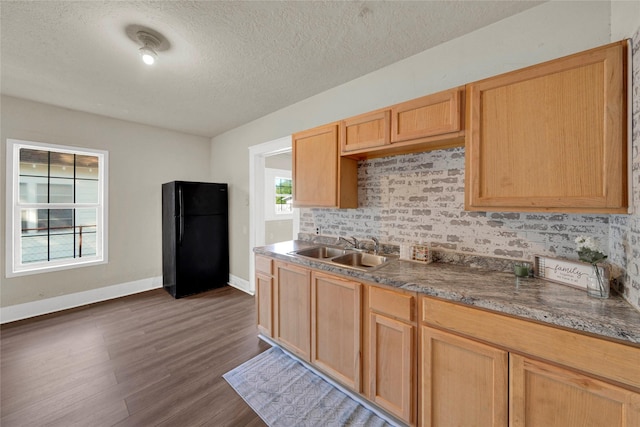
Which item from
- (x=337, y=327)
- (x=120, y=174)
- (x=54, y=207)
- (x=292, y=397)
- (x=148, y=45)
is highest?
(x=148, y=45)

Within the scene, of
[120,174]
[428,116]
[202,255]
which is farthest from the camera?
[202,255]

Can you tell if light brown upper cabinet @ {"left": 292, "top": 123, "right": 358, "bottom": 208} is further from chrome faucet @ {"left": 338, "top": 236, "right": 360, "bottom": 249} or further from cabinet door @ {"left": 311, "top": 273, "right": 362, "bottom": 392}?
cabinet door @ {"left": 311, "top": 273, "right": 362, "bottom": 392}

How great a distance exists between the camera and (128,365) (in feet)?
7.06

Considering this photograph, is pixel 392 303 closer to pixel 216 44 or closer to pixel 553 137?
pixel 553 137

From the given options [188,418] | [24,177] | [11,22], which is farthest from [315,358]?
[24,177]

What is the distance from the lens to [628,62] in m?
1.09

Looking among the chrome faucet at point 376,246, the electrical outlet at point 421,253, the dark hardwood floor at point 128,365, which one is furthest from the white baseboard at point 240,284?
the electrical outlet at point 421,253

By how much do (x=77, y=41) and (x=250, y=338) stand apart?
2.98 meters

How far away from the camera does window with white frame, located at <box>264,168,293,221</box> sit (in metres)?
5.52

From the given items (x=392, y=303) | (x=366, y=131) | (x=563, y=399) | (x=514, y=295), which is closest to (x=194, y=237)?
(x=366, y=131)

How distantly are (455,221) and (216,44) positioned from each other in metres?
2.36

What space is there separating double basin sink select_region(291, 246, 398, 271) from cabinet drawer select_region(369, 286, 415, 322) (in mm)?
489

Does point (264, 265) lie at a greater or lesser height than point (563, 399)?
greater

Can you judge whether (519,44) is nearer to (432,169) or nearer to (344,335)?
(432,169)
